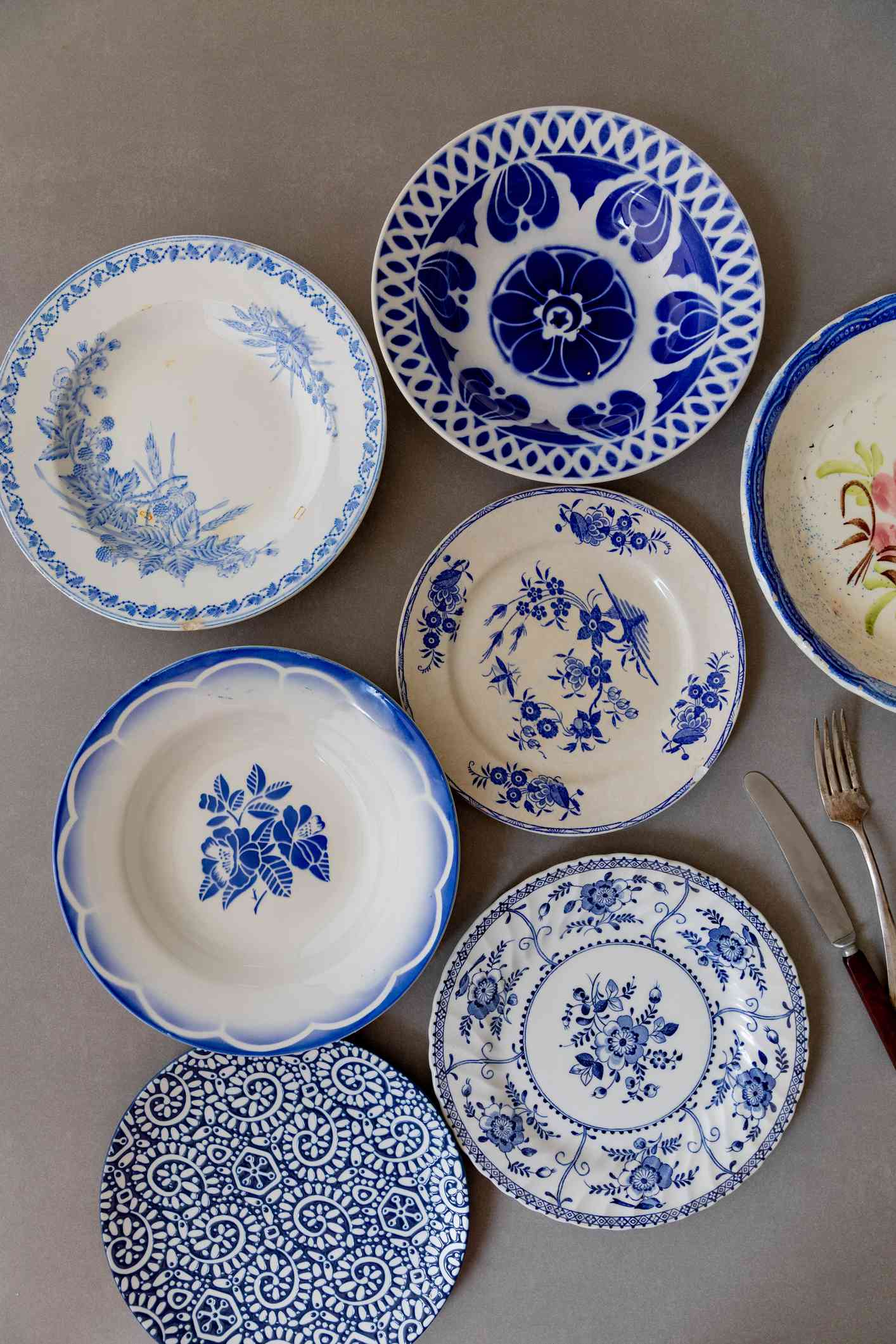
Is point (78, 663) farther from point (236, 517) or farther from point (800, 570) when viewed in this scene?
point (800, 570)

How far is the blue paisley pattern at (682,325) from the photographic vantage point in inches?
35.3

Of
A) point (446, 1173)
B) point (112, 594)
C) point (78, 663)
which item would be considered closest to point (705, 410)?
point (112, 594)

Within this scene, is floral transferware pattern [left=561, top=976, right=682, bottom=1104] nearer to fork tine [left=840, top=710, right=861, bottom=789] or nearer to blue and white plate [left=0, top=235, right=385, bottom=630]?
fork tine [left=840, top=710, right=861, bottom=789]

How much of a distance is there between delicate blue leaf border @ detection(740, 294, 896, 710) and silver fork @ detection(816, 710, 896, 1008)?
0.08 meters

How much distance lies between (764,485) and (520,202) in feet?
1.43

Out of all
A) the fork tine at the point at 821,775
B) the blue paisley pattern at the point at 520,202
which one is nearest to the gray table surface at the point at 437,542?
the fork tine at the point at 821,775

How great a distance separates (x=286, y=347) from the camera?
89 cm

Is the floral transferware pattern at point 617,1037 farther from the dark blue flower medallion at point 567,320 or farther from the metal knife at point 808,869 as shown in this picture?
the dark blue flower medallion at point 567,320

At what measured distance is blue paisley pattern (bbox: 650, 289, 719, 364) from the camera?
896 millimetres

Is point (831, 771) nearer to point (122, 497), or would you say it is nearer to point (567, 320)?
point (567, 320)

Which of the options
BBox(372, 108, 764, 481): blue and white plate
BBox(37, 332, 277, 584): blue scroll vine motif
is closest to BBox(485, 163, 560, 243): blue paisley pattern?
BBox(372, 108, 764, 481): blue and white plate

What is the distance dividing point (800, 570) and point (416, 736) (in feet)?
1.65

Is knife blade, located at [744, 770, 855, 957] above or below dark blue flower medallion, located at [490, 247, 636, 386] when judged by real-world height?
below

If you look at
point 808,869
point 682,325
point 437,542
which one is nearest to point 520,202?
point 682,325
